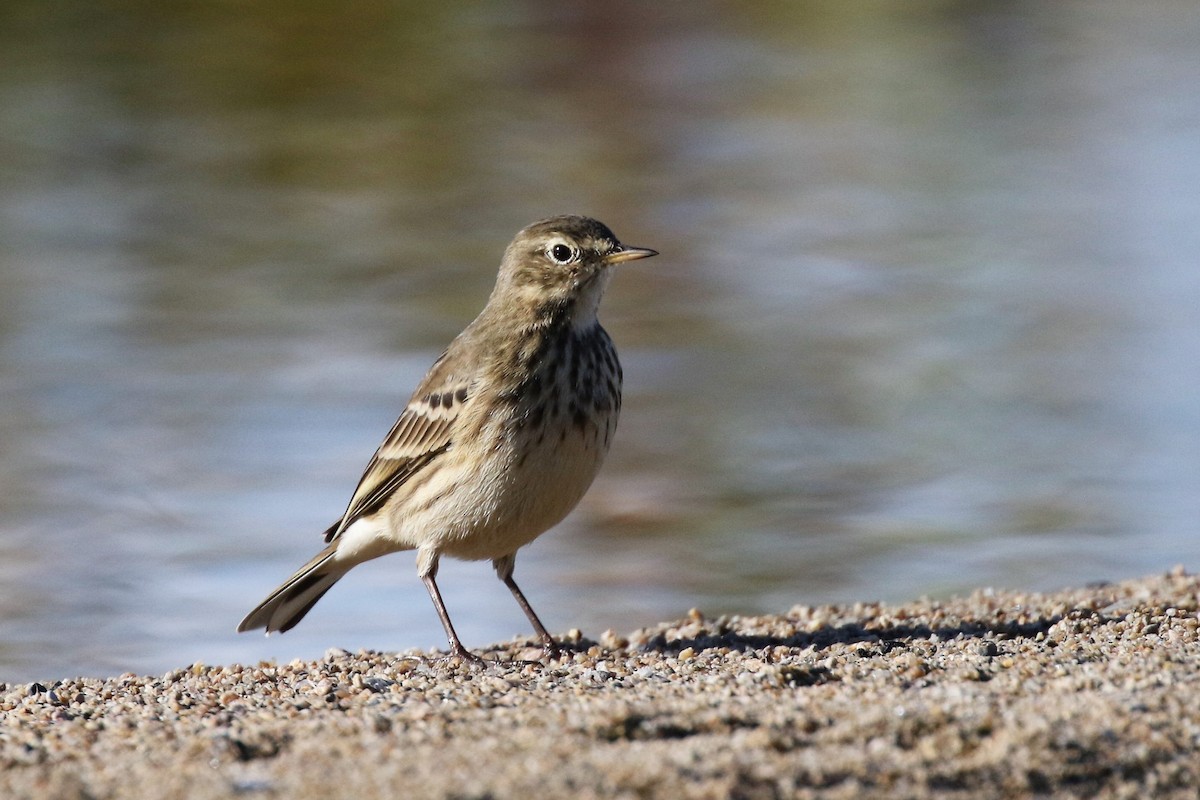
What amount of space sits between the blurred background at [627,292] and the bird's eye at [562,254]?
2455 millimetres

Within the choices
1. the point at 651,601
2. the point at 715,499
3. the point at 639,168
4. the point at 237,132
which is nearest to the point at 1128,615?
the point at 651,601

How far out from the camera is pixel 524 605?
8211mm

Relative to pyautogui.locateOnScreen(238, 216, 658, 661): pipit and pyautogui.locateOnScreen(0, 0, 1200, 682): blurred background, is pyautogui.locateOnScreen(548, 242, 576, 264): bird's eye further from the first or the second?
pyautogui.locateOnScreen(0, 0, 1200, 682): blurred background

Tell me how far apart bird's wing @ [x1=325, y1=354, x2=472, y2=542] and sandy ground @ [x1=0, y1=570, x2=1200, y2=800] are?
3.45ft

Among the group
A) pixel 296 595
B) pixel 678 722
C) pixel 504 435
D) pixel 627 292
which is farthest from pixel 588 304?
pixel 627 292

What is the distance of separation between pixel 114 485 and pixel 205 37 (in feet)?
38.4

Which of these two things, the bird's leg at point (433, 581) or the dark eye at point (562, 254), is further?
the dark eye at point (562, 254)

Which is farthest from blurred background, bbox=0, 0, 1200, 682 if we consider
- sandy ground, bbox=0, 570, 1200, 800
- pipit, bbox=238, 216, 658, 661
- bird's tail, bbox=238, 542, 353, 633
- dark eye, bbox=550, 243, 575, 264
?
sandy ground, bbox=0, 570, 1200, 800

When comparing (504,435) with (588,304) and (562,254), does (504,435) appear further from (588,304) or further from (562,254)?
(562,254)

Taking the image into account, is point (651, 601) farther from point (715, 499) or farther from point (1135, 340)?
point (1135, 340)

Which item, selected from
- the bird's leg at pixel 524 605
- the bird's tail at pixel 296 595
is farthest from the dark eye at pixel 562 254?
the bird's tail at pixel 296 595

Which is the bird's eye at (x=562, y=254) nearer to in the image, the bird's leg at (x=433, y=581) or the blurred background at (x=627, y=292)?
the bird's leg at (x=433, y=581)

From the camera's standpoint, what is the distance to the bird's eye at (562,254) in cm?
837

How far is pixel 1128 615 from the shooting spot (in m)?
7.21
